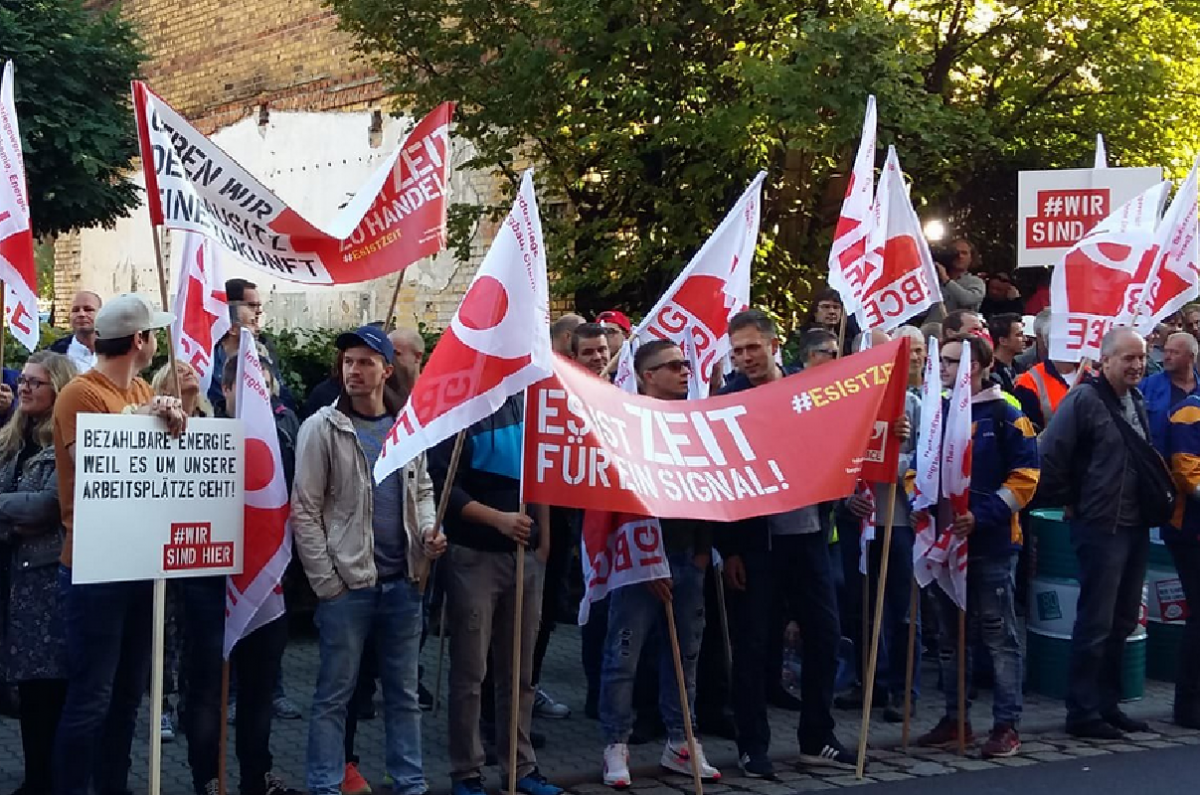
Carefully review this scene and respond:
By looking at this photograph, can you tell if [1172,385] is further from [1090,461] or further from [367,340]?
[367,340]

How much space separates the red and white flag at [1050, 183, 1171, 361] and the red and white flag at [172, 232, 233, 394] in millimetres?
4832

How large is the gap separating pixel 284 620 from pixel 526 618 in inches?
39.8

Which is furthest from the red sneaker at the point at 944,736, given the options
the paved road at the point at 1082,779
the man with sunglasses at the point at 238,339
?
the man with sunglasses at the point at 238,339

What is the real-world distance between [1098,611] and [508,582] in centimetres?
334

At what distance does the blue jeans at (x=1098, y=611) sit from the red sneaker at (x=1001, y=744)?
661 mm

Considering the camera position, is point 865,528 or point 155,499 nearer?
point 155,499

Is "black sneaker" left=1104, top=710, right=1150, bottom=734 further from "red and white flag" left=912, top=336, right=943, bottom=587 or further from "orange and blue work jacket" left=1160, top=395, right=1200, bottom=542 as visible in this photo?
"red and white flag" left=912, top=336, right=943, bottom=587

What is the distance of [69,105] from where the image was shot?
17406 mm

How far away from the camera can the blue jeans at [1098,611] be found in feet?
27.3

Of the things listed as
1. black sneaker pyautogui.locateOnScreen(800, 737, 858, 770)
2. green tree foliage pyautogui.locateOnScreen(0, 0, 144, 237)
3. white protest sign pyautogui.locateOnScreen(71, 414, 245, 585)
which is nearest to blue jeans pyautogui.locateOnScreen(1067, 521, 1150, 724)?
black sneaker pyautogui.locateOnScreen(800, 737, 858, 770)

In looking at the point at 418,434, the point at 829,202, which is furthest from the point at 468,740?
the point at 829,202

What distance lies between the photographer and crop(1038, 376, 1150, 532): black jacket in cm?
827

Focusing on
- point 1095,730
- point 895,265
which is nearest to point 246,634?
point 895,265

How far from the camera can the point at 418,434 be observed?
6078mm
